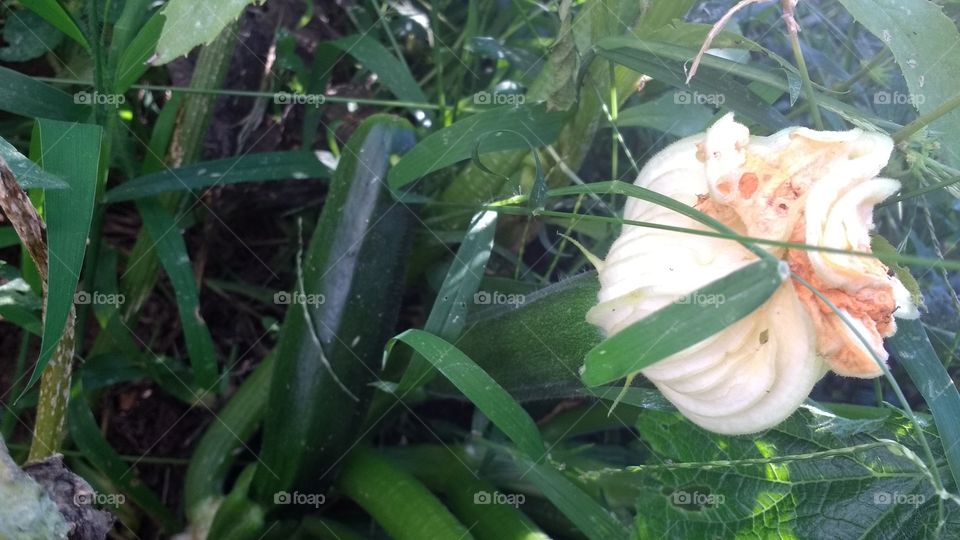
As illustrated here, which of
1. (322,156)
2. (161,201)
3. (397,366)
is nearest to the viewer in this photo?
(397,366)

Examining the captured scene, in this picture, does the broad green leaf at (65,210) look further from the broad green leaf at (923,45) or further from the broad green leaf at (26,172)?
the broad green leaf at (923,45)

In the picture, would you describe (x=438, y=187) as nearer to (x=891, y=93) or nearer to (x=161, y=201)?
(x=161, y=201)

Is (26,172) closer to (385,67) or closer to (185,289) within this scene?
(185,289)

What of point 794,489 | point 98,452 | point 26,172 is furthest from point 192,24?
point 794,489

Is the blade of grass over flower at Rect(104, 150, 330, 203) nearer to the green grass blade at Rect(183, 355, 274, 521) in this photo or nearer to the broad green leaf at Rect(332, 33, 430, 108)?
the broad green leaf at Rect(332, 33, 430, 108)

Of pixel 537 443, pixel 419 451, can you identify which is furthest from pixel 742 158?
pixel 419 451

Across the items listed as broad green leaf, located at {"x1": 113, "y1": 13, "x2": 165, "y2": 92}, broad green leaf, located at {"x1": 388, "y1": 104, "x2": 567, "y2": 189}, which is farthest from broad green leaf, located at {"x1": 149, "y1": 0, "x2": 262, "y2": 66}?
broad green leaf, located at {"x1": 388, "y1": 104, "x2": 567, "y2": 189}
